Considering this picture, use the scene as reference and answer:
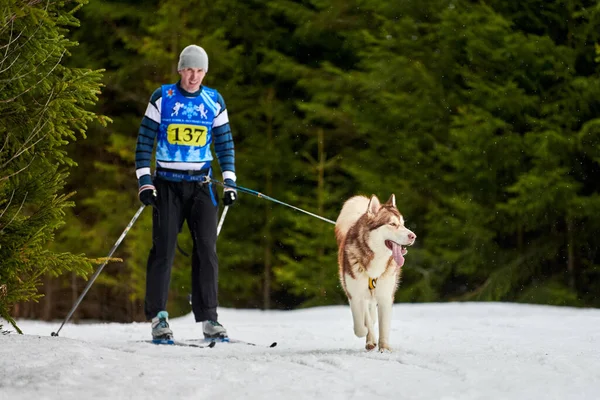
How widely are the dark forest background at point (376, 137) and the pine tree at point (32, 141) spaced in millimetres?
688

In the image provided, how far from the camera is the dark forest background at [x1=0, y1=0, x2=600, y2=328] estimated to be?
12.5 metres

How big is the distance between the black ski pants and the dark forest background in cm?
157

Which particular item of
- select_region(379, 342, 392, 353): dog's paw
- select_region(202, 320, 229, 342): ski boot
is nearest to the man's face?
select_region(202, 320, 229, 342): ski boot

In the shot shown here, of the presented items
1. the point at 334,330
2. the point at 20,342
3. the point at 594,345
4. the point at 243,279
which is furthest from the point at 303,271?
the point at 20,342

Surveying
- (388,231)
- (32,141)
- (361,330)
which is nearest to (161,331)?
(361,330)

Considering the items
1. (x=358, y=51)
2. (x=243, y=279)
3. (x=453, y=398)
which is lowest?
(x=453, y=398)

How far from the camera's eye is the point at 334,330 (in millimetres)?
8930

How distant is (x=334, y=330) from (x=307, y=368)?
3563mm

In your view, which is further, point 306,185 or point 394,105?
point 306,185

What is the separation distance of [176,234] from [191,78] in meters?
1.28

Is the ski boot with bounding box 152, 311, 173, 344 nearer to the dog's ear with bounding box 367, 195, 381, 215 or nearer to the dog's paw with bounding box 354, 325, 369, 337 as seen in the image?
the dog's paw with bounding box 354, 325, 369, 337

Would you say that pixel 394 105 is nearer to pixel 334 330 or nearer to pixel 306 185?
pixel 306 185

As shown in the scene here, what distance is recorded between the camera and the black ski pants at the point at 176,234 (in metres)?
7.29

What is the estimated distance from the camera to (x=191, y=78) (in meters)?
7.29
